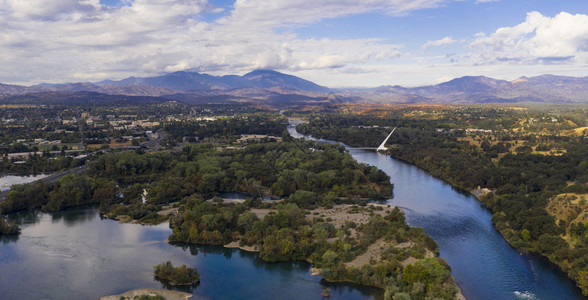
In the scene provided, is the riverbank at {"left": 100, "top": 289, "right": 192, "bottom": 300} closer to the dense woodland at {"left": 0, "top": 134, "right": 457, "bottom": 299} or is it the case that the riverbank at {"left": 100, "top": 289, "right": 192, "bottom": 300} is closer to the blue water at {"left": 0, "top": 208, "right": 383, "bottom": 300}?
the blue water at {"left": 0, "top": 208, "right": 383, "bottom": 300}

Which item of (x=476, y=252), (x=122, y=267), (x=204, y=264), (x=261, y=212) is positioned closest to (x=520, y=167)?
(x=476, y=252)

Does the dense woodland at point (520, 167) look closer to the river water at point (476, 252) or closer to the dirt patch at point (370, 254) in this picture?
the river water at point (476, 252)

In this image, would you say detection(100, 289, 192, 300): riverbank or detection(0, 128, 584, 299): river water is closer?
detection(100, 289, 192, 300): riverbank

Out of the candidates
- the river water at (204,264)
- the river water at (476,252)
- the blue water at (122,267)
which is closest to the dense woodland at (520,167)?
the river water at (476,252)

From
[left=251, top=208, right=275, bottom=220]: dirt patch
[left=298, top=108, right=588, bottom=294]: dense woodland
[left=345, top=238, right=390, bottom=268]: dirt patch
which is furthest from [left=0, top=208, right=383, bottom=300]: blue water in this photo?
[left=298, top=108, right=588, bottom=294]: dense woodland

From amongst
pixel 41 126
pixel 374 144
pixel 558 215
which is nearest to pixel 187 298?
pixel 558 215
